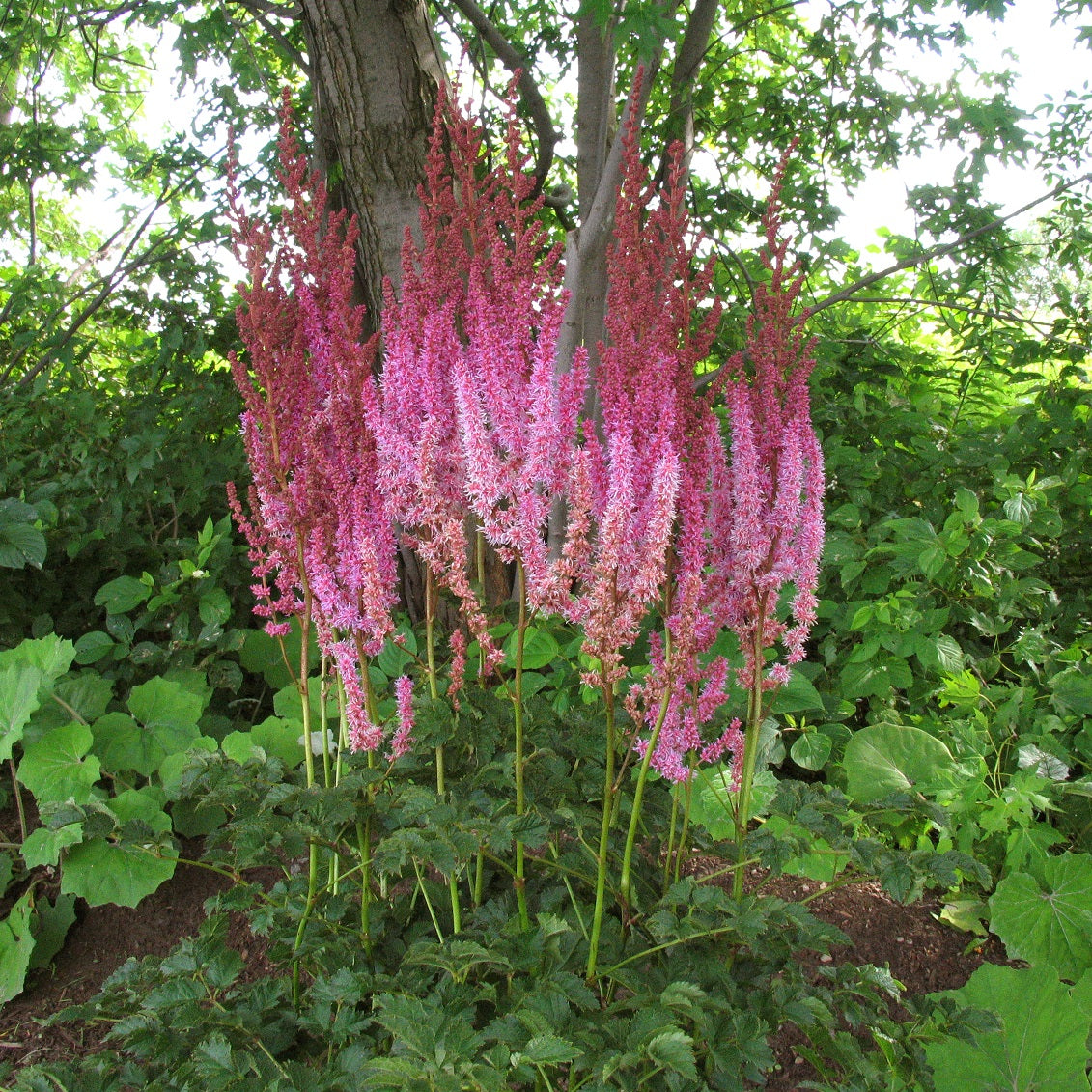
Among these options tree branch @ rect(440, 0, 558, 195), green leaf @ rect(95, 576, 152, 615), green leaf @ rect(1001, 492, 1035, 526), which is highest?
tree branch @ rect(440, 0, 558, 195)

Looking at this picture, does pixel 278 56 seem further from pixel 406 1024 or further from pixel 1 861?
pixel 406 1024

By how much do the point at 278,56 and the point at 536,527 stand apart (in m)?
4.37

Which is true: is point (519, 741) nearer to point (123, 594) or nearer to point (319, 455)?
point (319, 455)

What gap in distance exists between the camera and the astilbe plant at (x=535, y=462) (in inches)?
49.3

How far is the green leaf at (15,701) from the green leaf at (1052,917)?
2.44 m

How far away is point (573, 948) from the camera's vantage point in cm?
141

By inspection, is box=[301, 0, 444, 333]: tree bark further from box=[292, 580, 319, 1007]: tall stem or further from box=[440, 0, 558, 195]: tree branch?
box=[292, 580, 319, 1007]: tall stem

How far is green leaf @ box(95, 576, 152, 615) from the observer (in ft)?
9.54

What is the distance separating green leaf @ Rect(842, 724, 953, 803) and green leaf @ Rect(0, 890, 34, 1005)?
2.19 m

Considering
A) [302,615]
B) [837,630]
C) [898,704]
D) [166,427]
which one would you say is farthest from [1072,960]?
[166,427]

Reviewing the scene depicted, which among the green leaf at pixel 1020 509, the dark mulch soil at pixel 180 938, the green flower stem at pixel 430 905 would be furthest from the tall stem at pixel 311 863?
the green leaf at pixel 1020 509

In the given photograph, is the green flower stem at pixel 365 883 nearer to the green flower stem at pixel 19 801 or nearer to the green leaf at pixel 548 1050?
the green leaf at pixel 548 1050

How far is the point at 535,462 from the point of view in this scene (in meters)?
1.24

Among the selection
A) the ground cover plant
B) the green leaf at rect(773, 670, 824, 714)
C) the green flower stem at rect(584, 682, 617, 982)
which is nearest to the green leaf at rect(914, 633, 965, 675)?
the green leaf at rect(773, 670, 824, 714)
